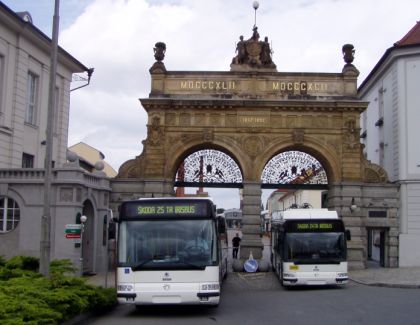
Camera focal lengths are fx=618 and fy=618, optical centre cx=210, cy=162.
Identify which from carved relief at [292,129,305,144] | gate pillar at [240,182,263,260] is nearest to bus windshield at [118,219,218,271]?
gate pillar at [240,182,263,260]

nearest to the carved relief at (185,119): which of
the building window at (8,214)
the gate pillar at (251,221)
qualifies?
the gate pillar at (251,221)

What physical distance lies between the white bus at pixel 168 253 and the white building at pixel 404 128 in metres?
17.5

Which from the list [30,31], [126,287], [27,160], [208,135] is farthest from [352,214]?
[126,287]

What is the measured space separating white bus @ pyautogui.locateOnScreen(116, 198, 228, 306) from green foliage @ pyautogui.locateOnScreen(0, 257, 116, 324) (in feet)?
3.27

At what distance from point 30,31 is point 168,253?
16.3 m

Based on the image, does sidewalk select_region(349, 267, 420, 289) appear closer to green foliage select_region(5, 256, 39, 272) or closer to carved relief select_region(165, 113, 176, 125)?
carved relief select_region(165, 113, 176, 125)

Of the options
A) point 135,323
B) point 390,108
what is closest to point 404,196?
point 390,108

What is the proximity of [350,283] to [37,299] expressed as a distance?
15.9m

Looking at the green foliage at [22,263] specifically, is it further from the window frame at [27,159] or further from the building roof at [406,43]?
the building roof at [406,43]

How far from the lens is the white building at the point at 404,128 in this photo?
100 feet

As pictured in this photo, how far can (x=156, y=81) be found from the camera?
3106 cm

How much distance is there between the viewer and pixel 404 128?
3178 centimetres

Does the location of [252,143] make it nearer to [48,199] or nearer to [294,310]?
[294,310]

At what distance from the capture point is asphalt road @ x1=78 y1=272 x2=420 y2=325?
554 inches
